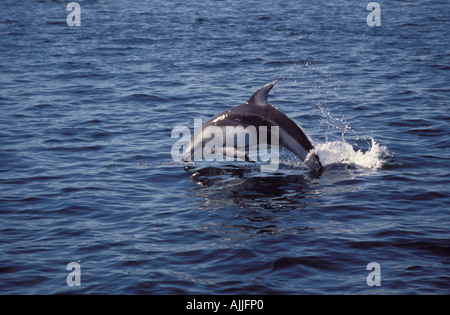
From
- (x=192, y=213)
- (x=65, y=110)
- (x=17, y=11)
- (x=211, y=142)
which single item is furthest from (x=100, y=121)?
(x=17, y=11)

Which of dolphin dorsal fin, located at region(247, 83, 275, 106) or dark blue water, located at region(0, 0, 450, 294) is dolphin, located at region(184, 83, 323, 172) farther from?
dark blue water, located at region(0, 0, 450, 294)

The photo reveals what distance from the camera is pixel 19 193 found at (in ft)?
39.0

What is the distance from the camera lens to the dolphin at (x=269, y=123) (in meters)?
12.6

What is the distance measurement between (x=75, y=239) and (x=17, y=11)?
95.7ft

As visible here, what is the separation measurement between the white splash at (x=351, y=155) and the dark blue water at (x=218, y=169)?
2.2 inches

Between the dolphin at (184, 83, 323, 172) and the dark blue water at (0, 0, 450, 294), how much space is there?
20.5 inches

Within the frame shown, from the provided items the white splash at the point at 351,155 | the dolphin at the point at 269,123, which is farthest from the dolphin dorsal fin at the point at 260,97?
the white splash at the point at 351,155

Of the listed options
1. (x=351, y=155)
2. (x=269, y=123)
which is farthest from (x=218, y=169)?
(x=351, y=155)

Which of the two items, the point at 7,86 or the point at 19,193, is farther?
the point at 7,86

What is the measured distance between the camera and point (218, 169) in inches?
529

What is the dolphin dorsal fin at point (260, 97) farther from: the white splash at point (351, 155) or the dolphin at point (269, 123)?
the white splash at point (351, 155)

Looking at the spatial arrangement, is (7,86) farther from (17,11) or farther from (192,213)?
(17,11)

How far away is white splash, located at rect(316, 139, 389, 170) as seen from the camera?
1340cm

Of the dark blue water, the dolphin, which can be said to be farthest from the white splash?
the dolphin
